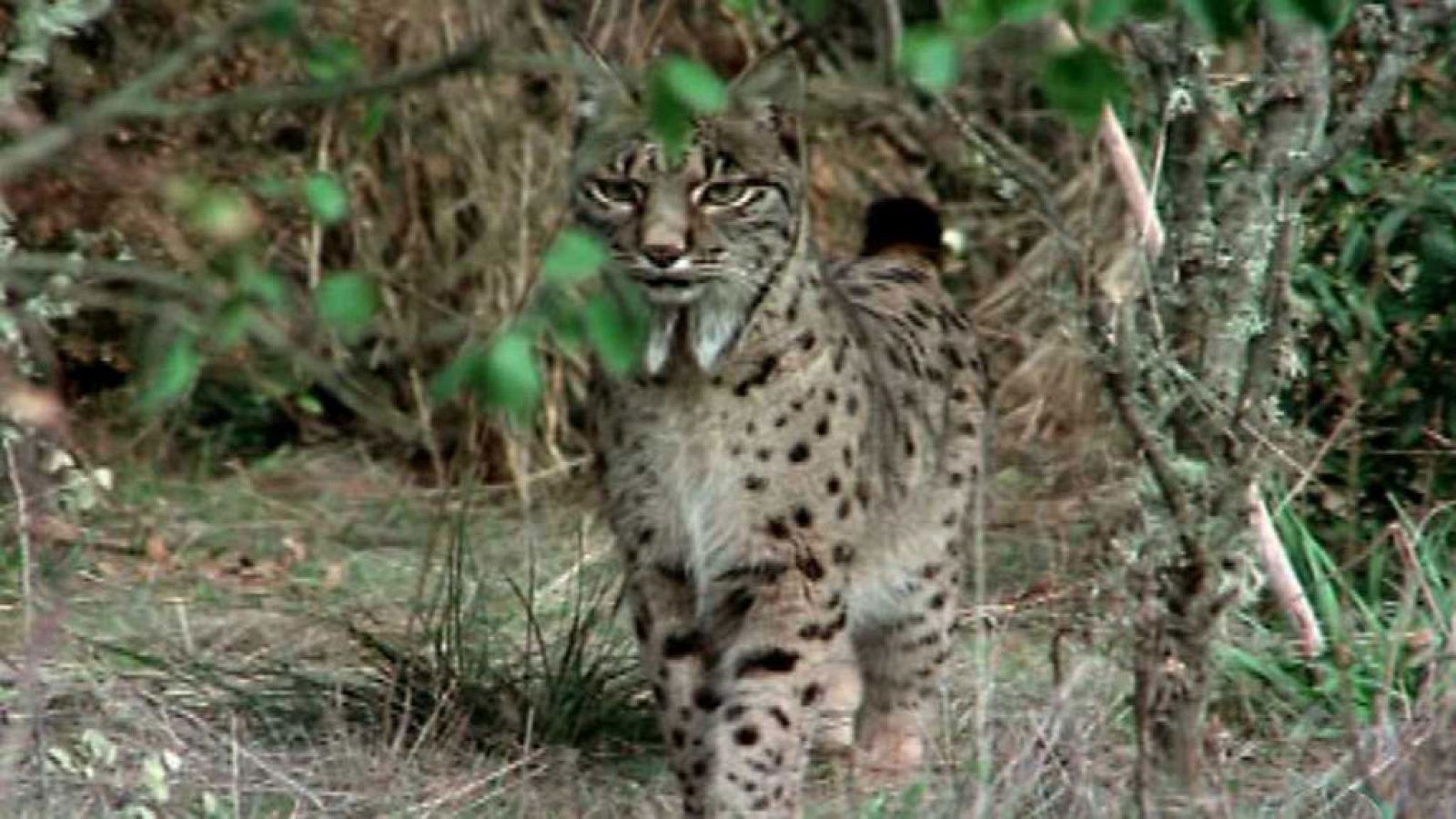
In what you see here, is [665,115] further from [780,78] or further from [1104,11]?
[780,78]

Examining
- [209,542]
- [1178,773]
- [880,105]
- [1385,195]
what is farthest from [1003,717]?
[880,105]

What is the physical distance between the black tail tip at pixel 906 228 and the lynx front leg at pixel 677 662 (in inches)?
60.8

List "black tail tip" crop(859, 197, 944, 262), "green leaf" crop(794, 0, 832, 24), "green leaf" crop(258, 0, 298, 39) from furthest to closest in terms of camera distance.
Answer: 1. "black tail tip" crop(859, 197, 944, 262)
2. "green leaf" crop(794, 0, 832, 24)
3. "green leaf" crop(258, 0, 298, 39)

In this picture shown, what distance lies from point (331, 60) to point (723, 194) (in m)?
2.89

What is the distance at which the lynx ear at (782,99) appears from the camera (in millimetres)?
5602

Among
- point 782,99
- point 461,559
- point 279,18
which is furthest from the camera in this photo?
point 461,559

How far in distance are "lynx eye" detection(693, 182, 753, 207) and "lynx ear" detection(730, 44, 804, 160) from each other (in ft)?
0.47

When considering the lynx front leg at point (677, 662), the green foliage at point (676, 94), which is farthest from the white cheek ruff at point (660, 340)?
the green foliage at point (676, 94)

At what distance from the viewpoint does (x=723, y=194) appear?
5.68 meters

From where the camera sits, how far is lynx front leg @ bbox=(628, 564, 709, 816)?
5.68m

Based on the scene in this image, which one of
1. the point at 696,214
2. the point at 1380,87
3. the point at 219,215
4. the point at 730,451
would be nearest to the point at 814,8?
the point at 219,215

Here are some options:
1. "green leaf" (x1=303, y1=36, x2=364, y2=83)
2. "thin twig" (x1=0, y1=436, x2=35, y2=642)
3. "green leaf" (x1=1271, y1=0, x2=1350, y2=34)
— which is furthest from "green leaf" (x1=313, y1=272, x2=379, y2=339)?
"thin twig" (x1=0, y1=436, x2=35, y2=642)

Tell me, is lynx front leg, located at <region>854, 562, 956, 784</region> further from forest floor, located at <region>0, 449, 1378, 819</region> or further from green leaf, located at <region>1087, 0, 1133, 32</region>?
green leaf, located at <region>1087, 0, 1133, 32</region>

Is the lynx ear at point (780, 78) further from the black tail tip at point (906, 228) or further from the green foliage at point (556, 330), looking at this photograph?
the green foliage at point (556, 330)
